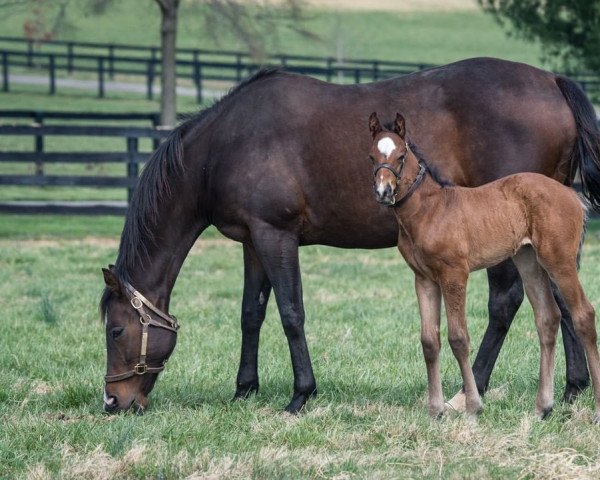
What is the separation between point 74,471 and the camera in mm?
4555

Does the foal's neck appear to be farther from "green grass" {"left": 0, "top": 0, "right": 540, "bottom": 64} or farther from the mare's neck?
"green grass" {"left": 0, "top": 0, "right": 540, "bottom": 64}

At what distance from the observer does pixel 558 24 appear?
16219mm

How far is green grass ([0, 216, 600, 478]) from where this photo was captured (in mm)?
4645

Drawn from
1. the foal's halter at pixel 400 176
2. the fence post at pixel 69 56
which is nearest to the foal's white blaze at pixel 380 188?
the foal's halter at pixel 400 176

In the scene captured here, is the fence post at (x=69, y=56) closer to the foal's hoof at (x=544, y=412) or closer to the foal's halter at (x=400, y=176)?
the foal's halter at (x=400, y=176)

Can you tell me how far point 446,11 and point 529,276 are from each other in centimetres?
5630

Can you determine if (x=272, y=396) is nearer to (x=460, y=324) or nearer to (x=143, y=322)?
(x=143, y=322)

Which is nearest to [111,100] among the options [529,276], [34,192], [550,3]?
[34,192]

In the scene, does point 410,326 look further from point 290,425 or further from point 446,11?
point 446,11

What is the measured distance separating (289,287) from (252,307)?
46 cm

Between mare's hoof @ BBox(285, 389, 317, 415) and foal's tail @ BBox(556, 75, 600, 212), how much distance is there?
189cm

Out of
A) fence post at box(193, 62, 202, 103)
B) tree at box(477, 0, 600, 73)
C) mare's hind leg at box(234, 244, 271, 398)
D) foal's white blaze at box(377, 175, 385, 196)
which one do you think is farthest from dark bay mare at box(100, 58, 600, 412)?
fence post at box(193, 62, 202, 103)

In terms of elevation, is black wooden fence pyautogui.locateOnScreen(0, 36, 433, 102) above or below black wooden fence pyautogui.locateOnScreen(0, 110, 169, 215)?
above

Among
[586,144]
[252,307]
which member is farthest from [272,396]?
[586,144]
